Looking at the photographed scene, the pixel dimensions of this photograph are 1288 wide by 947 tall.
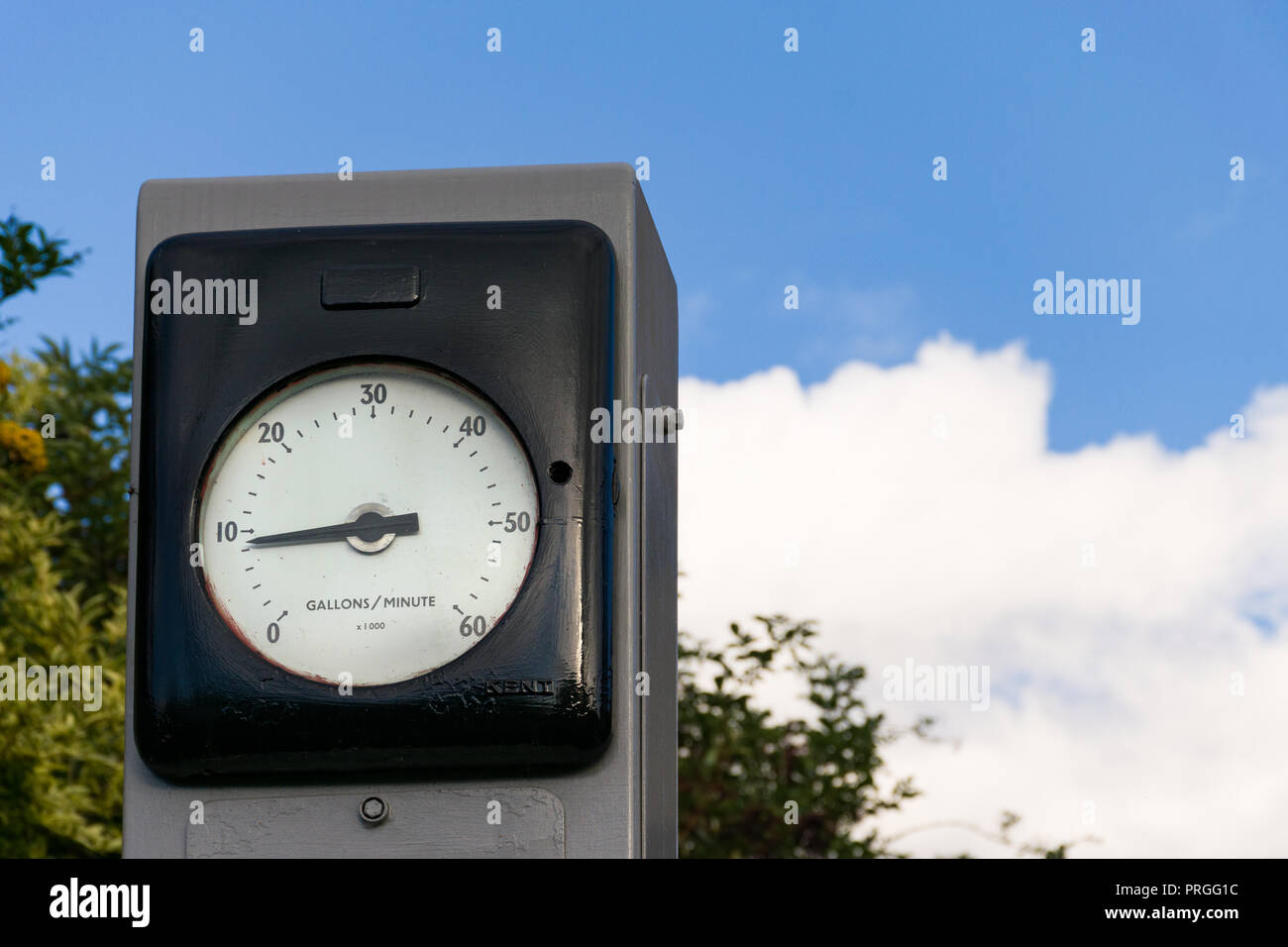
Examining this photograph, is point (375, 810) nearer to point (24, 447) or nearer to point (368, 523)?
point (368, 523)

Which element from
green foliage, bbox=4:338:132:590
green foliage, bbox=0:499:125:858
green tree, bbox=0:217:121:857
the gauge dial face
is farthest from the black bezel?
green foliage, bbox=4:338:132:590

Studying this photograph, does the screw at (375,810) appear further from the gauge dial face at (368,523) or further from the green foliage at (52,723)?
the green foliage at (52,723)

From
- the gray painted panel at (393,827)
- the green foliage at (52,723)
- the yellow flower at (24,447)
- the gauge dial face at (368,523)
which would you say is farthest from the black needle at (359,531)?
the yellow flower at (24,447)

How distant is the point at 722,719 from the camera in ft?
15.5

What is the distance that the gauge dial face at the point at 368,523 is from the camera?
1.84 m

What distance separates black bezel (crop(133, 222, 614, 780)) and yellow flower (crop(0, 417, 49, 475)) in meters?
2.55

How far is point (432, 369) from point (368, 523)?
0.69ft

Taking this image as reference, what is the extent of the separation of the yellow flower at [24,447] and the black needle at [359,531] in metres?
2.74

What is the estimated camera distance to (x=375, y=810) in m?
1.83

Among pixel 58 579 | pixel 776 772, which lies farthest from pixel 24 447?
pixel 776 772

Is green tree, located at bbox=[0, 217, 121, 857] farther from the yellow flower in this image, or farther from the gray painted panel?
the gray painted panel

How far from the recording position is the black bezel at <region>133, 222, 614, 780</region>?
1.79 m
